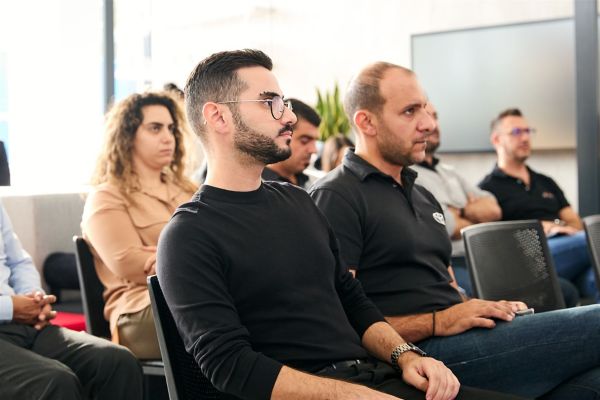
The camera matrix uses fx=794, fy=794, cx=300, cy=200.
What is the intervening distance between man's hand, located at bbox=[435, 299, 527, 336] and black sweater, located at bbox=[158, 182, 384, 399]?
11.2 inches

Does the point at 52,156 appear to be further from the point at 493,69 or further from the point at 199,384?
the point at 199,384

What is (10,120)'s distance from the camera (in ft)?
18.1

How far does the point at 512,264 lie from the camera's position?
8.29ft

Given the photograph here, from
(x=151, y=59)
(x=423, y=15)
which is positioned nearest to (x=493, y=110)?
(x=423, y=15)

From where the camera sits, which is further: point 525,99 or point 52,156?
point 525,99

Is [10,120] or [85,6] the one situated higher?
[85,6]

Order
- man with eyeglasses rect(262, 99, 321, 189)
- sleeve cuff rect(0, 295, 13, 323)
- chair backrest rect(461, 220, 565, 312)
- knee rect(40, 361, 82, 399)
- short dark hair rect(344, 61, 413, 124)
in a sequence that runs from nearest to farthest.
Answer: knee rect(40, 361, 82, 399), sleeve cuff rect(0, 295, 13, 323), short dark hair rect(344, 61, 413, 124), chair backrest rect(461, 220, 565, 312), man with eyeglasses rect(262, 99, 321, 189)

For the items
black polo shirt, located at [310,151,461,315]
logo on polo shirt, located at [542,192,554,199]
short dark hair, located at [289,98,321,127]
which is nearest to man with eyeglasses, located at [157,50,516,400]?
black polo shirt, located at [310,151,461,315]

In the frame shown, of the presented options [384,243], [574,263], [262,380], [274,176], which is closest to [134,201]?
[274,176]

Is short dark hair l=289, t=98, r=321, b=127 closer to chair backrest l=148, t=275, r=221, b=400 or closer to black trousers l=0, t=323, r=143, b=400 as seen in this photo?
black trousers l=0, t=323, r=143, b=400

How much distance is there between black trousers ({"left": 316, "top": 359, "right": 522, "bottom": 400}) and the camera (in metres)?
1.61

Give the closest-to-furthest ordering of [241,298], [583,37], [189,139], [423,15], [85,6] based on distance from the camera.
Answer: [241,298]
[189,139]
[583,37]
[85,6]
[423,15]

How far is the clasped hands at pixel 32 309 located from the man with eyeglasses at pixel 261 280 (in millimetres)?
862

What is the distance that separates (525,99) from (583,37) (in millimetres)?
1952
